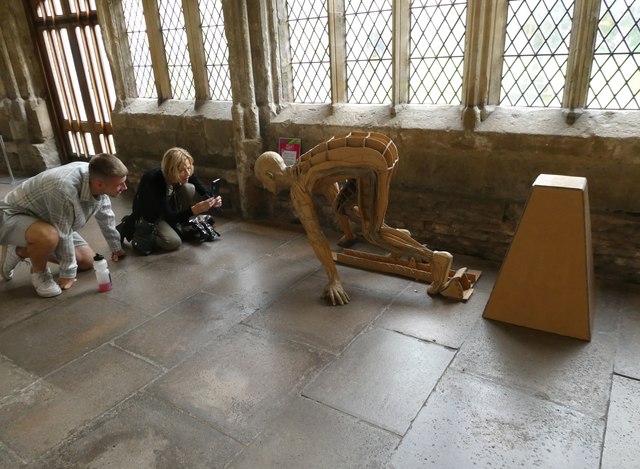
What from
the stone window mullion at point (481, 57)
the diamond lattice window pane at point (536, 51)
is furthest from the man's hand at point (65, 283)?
the diamond lattice window pane at point (536, 51)

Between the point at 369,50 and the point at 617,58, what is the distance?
2.17 meters

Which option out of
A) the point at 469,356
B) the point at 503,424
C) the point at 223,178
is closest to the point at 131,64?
the point at 223,178

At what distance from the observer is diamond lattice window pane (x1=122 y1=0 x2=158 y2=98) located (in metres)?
6.29

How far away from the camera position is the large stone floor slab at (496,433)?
2.12 m

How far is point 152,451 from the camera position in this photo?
2273mm

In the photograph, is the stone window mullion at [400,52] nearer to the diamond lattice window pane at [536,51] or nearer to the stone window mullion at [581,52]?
the diamond lattice window pane at [536,51]

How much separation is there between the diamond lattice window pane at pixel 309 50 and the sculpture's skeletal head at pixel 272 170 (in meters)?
1.82

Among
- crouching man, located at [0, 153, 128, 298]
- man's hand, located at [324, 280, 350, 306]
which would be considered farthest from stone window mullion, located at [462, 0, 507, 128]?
crouching man, located at [0, 153, 128, 298]

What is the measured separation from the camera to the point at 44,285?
3873mm

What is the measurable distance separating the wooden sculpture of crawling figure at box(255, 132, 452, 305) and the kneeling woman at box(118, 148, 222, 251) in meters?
1.15

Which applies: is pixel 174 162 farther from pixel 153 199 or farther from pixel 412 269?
pixel 412 269

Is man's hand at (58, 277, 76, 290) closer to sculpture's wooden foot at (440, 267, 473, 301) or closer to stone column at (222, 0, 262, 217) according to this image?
stone column at (222, 0, 262, 217)

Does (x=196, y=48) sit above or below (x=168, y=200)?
above

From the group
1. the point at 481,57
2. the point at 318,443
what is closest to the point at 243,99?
the point at 481,57
